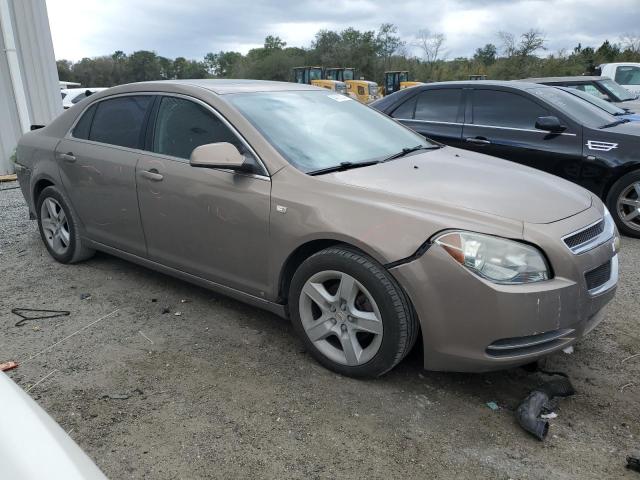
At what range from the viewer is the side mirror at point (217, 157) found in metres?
3.07

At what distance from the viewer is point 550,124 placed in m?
5.75

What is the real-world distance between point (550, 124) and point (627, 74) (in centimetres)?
1097

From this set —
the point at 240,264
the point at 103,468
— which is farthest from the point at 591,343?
the point at 103,468

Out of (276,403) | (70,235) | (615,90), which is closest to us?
(276,403)

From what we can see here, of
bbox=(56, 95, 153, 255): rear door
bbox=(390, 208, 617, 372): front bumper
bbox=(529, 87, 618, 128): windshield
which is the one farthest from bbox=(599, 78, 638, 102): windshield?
bbox=(56, 95, 153, 255): rear door

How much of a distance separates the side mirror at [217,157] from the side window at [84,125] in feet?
5.78

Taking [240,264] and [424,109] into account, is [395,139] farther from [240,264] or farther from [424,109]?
[424,109]

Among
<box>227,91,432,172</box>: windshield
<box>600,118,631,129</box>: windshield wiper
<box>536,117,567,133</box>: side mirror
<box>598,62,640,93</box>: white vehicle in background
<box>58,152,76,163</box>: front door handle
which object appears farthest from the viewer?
<box>598,62,640,93</box>: white vehicle in background

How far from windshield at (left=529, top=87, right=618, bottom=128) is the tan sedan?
2.84m

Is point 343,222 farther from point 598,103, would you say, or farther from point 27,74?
point 27,74

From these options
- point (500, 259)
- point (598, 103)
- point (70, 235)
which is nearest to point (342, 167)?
point (500, 259)

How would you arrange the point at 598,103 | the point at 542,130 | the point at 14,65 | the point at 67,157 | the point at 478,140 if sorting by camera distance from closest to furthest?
1. the point at 67,157
2. the point at 542,130
3. the point at 478,140
4. the point at 598,103
5. the point at 14,65

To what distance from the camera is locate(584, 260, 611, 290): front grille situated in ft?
8.68

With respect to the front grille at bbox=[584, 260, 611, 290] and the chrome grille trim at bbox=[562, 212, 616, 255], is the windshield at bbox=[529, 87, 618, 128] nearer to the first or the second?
the chrome grille trim at bbox=[562, 212, 616, 255]
